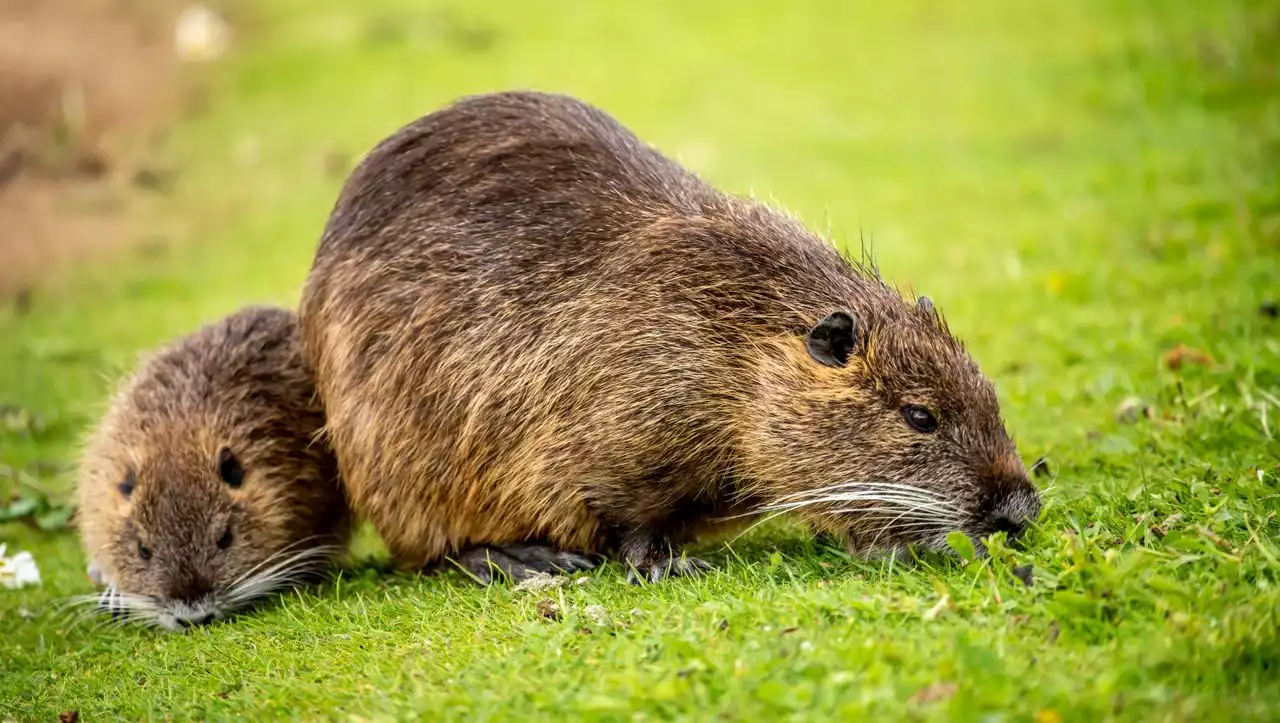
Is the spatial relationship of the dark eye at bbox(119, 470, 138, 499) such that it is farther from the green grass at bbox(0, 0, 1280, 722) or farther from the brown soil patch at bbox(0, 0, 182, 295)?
the brown soil patch at bbox(0, 0, 182, 295)

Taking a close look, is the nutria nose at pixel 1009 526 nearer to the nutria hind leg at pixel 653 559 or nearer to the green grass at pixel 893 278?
the green grass at pixel 893 278

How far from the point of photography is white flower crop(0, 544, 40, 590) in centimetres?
479

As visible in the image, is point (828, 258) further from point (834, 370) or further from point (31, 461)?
point (31, 461)

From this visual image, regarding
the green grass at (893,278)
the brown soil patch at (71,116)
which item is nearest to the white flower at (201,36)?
the brown soil patch at (71,116)

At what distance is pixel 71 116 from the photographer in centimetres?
1217

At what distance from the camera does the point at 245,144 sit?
11.6 meters

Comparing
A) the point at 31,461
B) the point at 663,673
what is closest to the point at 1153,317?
the point at 663,673

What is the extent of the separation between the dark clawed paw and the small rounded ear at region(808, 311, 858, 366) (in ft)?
2.38

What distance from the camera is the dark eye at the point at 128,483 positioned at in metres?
4.77

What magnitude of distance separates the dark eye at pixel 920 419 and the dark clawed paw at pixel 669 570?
29.5 inches

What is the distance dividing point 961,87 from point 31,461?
27.8 feet

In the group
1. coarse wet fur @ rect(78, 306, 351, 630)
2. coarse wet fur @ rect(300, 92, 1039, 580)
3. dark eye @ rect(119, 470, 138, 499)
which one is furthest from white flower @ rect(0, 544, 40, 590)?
coarse wet fur @ rect(300, 92, 1039, 580)

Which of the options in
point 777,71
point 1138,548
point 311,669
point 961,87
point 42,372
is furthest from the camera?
point 777,71

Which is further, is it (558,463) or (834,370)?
(558,463)
